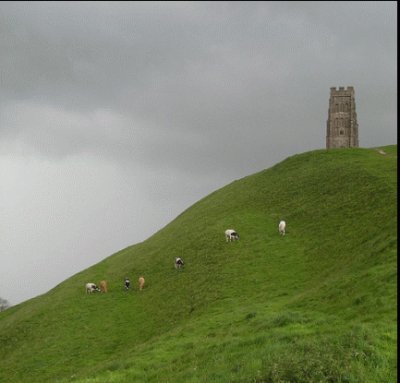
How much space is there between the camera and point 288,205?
63.1 meters

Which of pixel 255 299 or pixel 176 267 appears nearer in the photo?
pixel 255 299

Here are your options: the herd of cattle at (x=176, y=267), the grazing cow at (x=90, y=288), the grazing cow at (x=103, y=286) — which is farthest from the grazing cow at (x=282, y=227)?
the grazing cow at (x=90, y=288)

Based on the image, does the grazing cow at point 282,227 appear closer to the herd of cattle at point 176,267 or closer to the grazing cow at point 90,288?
the herd of cattle at point 176,267

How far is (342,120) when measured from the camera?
129 m

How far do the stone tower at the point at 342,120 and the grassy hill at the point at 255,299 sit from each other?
48.9 metres

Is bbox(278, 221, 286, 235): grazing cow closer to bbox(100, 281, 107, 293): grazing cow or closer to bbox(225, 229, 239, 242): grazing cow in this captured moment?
bbox(225, 229, 239, 242): grazing cow

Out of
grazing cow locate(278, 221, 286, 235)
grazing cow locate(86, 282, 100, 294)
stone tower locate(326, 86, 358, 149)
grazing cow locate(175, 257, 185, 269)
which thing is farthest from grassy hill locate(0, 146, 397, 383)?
stone tower locate(326, 86, 358, 149)

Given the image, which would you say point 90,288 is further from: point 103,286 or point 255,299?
point 255,299

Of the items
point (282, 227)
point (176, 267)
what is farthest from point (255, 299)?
point (282, 227)

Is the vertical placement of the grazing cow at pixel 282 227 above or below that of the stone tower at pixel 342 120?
below

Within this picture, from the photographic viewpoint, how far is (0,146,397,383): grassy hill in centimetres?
1992

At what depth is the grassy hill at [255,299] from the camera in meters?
19.9

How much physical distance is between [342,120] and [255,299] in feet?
331

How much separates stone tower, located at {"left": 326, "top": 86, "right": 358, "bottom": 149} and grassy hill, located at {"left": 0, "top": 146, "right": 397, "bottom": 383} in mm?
48876
